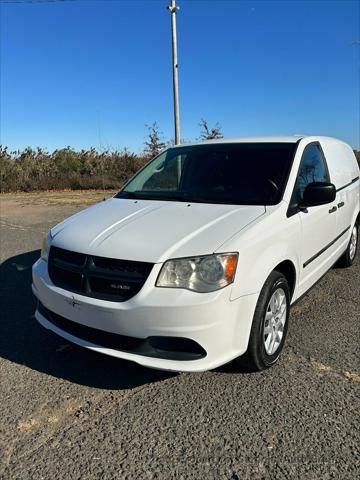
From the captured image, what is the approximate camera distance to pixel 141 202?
3.89m

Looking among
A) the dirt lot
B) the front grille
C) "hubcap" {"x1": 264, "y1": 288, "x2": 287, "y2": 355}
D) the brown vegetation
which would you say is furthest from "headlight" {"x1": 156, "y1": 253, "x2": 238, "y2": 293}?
the brown vegetation

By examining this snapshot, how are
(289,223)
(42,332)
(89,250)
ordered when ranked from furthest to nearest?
1. (42,332)
2. (289,223)
3. (89,250)

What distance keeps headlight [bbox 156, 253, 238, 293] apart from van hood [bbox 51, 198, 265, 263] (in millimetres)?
55

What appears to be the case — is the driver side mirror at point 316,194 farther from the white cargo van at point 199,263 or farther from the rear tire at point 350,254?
the rear tire at point 350,254

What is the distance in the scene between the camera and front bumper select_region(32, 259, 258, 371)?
2.60 metres

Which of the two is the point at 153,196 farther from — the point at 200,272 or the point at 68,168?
the point at 68,168

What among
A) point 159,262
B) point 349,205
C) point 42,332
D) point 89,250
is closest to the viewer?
point 159,262

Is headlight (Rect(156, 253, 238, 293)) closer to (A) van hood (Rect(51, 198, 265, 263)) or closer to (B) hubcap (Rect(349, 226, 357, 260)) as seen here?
(A) van hood (Rect(51, 198, 265, 263))

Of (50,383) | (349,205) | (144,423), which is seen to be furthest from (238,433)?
(349,205)

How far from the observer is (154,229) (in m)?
3.09

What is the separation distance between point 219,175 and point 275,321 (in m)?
1.51

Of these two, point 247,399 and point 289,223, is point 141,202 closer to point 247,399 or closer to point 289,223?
point 289,223

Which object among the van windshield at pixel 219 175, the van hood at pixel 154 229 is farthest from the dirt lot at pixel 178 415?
the van windshield at pixel 219 175

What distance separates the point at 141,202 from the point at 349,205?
2.77m
